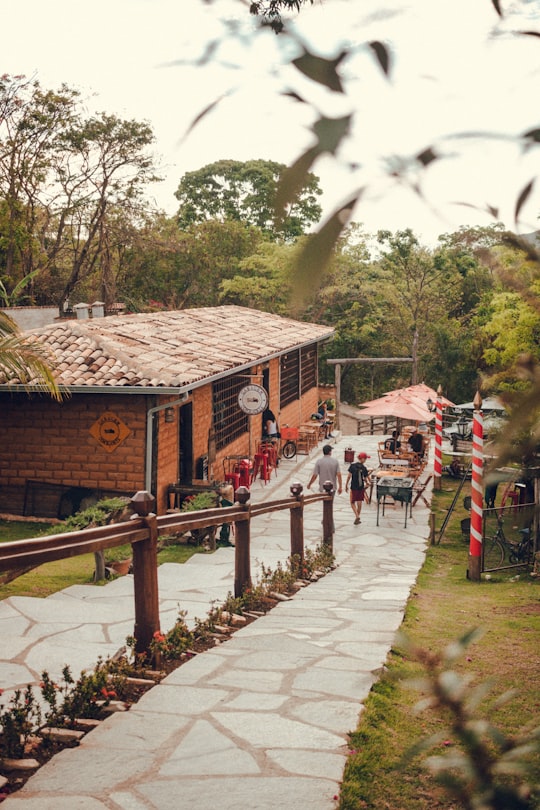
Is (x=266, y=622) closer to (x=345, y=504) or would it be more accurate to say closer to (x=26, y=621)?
(x=26, y=621)

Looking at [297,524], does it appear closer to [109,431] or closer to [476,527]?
[476,527]

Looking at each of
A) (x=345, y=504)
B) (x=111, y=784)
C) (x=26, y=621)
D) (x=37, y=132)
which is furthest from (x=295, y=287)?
(x=37, y=132)

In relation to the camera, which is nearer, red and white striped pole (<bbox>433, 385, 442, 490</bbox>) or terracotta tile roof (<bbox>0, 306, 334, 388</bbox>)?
terracotta tile roof (<bbox>0, 306, 334, 388</bbox>)

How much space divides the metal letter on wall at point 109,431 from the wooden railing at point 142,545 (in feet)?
18.5

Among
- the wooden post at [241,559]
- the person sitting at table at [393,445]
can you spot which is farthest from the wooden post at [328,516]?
the person sitting at table at [393,445]

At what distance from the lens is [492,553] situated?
13.4m

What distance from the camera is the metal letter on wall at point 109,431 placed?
12781mm

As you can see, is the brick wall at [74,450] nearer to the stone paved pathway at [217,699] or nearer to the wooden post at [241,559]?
the stone paved pathway at [217,699]

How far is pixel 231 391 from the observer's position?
1766 cm

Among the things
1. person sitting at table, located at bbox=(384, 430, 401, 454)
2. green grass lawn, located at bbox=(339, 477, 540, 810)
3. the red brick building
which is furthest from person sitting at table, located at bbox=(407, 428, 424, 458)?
green grass lawn, located at bbox=(339, 477, 540, 810)

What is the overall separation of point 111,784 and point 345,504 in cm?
1294

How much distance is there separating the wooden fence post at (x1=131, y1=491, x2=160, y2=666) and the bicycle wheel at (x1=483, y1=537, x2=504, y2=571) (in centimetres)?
790

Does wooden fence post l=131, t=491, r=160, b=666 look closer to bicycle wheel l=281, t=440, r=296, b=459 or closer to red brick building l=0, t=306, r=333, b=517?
red brick building l=0, t=306, r=333, b=517

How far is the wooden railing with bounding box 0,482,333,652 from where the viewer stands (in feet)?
12.8
